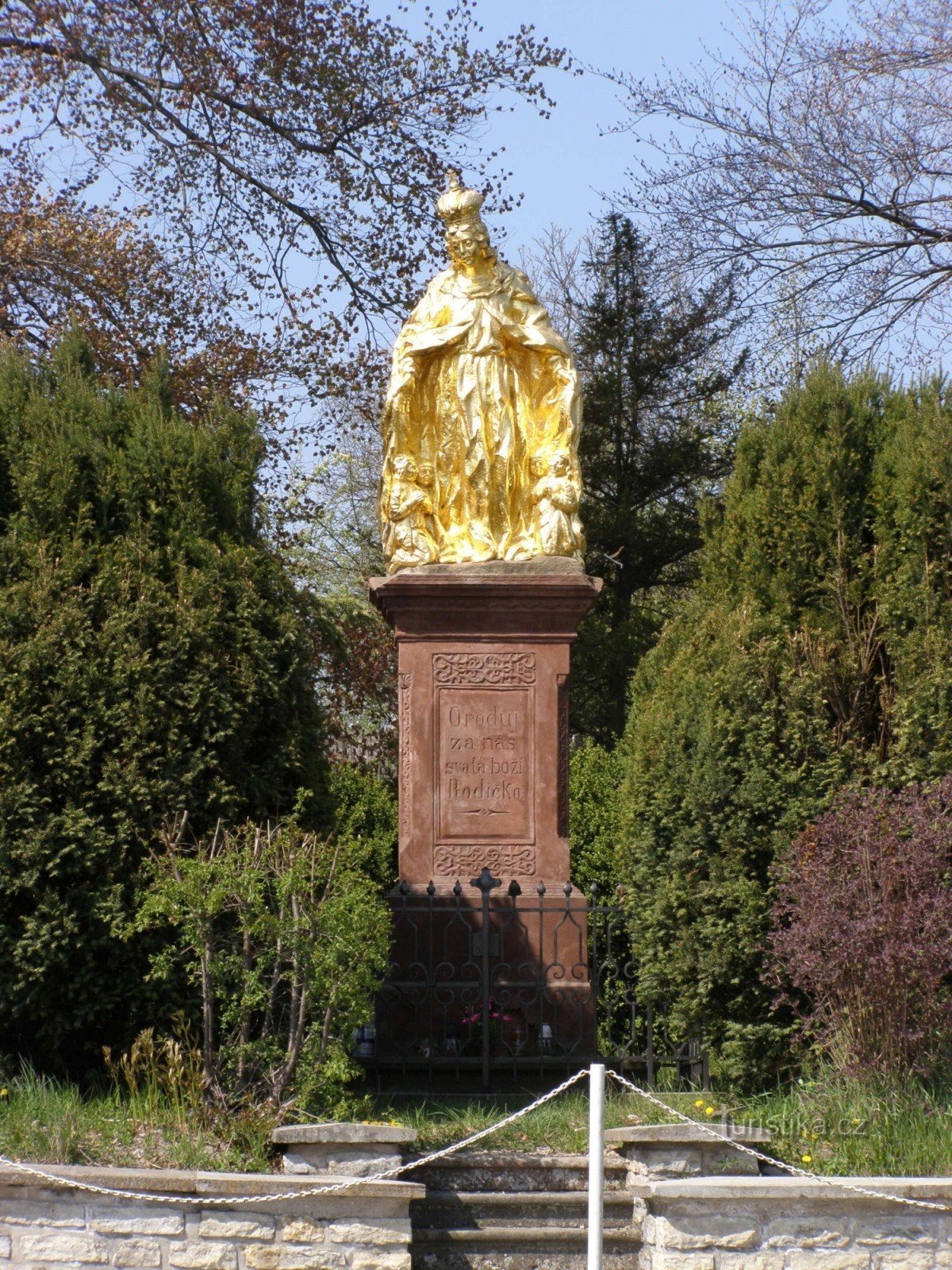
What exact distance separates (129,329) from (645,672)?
317 inches

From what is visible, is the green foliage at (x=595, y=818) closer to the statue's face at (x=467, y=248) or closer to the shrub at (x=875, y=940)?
the shrub at (x=875, y=940)

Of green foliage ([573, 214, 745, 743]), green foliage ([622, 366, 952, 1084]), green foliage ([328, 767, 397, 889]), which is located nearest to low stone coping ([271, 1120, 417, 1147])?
green foliage ([622, 366, 952, 1084])

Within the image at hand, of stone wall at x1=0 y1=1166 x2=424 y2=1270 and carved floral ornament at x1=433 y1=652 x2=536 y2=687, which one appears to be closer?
stone wall at x1=0 y1=1166 x2=424 y2=1270

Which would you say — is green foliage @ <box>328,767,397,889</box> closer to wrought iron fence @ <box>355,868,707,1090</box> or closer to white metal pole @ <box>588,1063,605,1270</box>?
wrought iron fence @ <box>355,868,707,1090</box>

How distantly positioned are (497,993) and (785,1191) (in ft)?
9.05

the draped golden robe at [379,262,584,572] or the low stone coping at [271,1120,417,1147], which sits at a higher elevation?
the draped golden robe at [379,262,584,572]

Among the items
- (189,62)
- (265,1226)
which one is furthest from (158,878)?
(189,62)

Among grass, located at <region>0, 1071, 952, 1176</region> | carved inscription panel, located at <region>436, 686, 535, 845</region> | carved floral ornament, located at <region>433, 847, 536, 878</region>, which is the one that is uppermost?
carved inscription panel, located at <region>436, 686, 535, 845</region>

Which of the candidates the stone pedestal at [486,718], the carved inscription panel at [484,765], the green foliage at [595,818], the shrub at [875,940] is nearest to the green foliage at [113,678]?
the stone pedestal at [486,718]

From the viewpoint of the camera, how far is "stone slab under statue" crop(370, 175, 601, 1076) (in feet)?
28.1

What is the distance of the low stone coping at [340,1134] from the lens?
20.1ft

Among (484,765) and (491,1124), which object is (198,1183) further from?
(484,765)

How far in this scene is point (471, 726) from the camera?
8953mm

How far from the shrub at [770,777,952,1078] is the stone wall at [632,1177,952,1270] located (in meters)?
1.05
